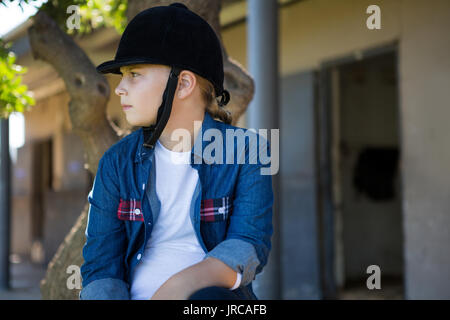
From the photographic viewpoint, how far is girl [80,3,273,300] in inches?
67.3

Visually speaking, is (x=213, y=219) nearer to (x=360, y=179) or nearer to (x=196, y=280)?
(x=196, y=280)

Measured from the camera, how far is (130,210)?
5.78 feet

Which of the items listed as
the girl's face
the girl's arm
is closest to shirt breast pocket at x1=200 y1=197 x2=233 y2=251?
the girl's arm

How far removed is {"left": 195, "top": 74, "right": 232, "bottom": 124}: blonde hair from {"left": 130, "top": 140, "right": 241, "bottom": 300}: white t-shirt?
0.65 feet

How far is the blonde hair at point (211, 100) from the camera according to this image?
73.0 inches

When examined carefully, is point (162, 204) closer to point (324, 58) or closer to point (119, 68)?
point (119, 68)

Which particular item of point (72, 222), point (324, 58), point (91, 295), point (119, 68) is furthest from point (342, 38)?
point (72, 222)

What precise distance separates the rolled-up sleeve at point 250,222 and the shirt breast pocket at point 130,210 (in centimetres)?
26

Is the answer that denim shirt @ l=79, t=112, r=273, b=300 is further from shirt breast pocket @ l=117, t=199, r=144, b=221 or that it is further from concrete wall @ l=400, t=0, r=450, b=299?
concrete wall @ l=400, t=0, r=450, b=299

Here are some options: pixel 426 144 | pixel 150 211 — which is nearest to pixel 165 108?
pixel 150 211

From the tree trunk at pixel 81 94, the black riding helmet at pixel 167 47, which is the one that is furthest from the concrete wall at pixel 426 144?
the black riding helmet at pixel 167 47

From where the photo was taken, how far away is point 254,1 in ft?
13.3

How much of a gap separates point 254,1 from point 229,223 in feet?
8.61

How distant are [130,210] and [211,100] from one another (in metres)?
0.46
